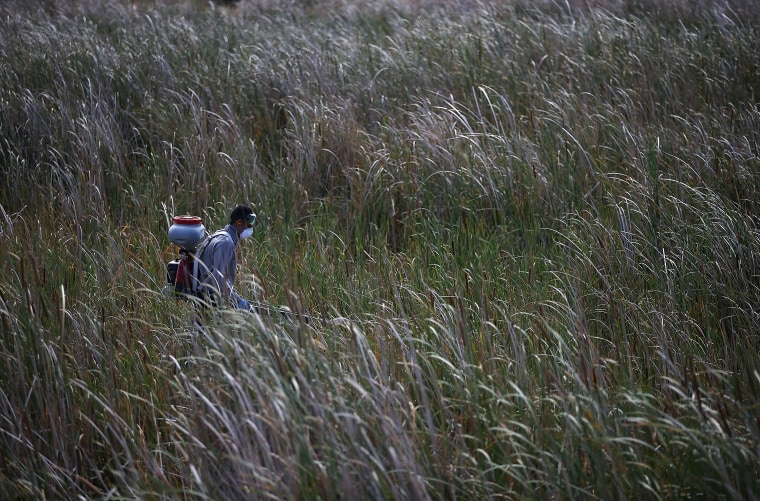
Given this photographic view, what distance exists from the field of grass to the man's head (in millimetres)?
289

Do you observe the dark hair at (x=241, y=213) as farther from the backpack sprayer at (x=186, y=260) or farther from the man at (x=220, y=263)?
the backpack sprayer at (x=186, y=260)

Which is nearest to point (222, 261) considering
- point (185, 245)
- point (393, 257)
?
point (185, 245)

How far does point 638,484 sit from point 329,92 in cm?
447

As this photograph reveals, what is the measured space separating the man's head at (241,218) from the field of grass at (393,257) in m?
0.29

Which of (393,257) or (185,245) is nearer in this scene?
(185,245)

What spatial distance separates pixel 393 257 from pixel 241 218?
1161 millimetres

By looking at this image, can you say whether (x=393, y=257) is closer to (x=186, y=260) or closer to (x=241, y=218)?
(x=241, y=218)

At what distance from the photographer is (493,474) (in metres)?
2.17

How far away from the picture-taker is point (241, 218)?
9.53 feet

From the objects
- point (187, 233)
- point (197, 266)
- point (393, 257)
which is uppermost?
point (187, 233)

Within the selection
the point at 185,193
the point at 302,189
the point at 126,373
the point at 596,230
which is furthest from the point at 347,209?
the point at 126,373

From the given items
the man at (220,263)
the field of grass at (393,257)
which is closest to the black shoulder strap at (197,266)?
the man at (220,263)

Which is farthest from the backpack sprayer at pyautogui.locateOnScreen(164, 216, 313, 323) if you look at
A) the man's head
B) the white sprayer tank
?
the man's head

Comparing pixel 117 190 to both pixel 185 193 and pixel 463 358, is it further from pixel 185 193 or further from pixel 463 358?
pixel 463 358
